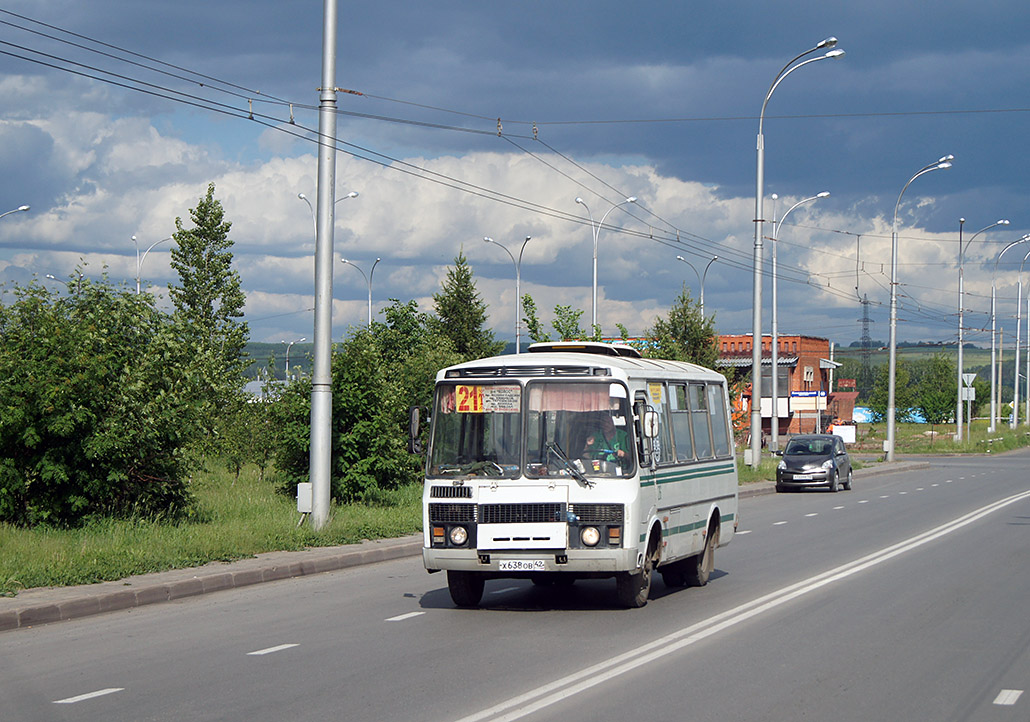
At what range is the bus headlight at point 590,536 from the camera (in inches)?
449

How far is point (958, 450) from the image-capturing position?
69562 mm

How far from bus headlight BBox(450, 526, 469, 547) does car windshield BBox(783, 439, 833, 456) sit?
25.8 m

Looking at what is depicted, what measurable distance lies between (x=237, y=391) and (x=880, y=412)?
116 m

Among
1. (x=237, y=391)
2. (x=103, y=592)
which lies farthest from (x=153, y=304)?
(x=237, y=391)

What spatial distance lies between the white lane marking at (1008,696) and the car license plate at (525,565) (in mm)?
4499

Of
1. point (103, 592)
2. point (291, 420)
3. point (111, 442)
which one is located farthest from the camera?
point (291, 420)

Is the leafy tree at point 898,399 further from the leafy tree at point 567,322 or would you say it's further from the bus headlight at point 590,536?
the bus headlight at point 590,536

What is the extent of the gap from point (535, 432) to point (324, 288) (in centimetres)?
699

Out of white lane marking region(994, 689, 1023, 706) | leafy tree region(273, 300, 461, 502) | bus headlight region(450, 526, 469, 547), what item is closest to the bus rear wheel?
bus headlight region(450, 526, 469, 547)

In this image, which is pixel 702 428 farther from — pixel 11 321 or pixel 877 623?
pixel 11 321

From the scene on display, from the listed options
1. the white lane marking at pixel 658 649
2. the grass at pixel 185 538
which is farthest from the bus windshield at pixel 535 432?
the grass at pixel 185 538

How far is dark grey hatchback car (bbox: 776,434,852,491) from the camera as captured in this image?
3488cm

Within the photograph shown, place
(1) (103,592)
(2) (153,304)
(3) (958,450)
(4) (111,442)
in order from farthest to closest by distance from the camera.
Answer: (3) (958,450) < (2) (153,304) < (4) (111,442) < (1) (103,592)

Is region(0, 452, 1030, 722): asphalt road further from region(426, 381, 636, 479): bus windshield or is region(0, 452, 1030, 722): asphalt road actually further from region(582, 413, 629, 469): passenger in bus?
region(582, 413, 629, 469): passenger in bus
